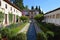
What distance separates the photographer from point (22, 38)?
1010 centimetres

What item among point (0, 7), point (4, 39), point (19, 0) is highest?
point (19, 0)

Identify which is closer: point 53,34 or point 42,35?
point 42,35

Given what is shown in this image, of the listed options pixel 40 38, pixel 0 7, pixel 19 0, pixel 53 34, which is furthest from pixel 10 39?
pixel 19 0

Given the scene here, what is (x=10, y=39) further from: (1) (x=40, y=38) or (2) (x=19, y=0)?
(2) (x=19, y=0)

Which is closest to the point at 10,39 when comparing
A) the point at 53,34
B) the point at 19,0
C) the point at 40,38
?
the point at 40,38

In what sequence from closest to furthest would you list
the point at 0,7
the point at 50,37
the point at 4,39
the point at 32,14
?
the point at 50,37 < the point at 4,39 < the point at 0,7 < the point at 32,14

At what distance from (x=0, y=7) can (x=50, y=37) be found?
13.9 m

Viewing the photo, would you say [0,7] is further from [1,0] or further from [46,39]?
[46,39]

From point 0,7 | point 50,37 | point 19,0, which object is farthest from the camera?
point 19,0

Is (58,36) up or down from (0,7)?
down

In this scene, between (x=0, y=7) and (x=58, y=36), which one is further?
(x=0, y=7)

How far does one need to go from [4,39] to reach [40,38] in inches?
136

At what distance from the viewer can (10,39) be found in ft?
36.1

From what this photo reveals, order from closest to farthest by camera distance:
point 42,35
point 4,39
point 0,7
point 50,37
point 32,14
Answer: point 42,35 < point 50,37 < point 4,39 < point 0,7 < point 32,14
